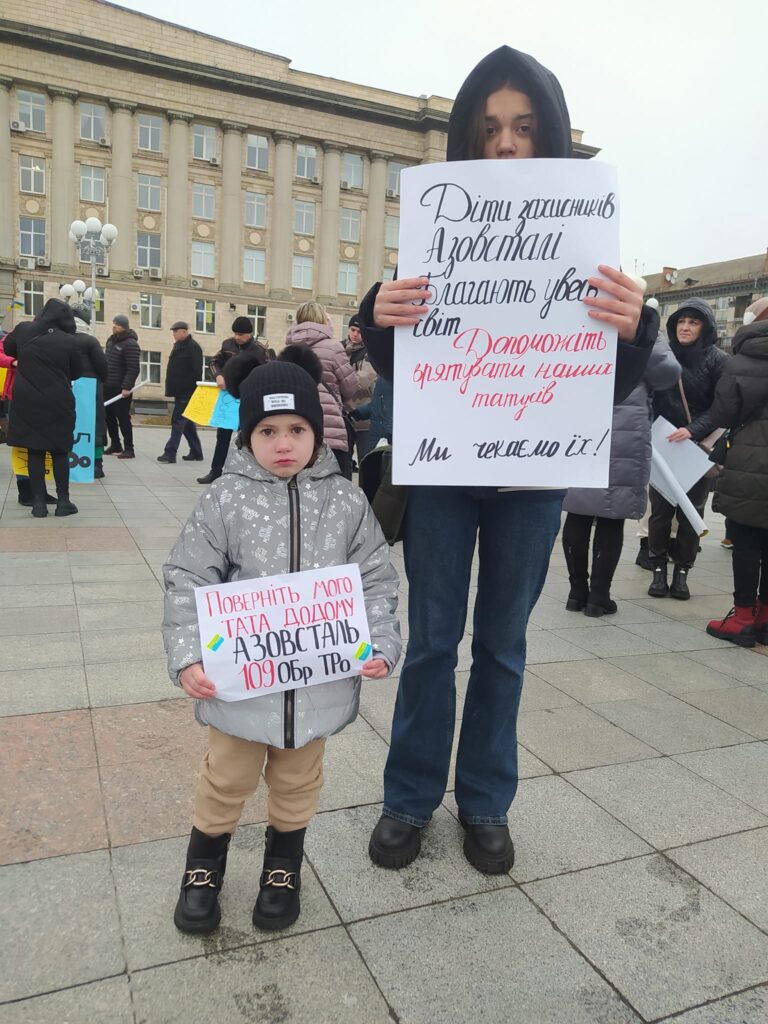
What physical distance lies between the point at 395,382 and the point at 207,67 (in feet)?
158

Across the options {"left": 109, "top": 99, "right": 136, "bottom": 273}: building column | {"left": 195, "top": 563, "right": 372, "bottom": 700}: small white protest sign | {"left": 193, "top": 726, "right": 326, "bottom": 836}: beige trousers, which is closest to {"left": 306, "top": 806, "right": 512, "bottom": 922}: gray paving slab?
{"left": 193, "top": 726, "right": 326, "bottom": 836}: beige trousers

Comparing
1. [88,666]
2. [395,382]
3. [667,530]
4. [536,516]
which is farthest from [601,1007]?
[667,530]

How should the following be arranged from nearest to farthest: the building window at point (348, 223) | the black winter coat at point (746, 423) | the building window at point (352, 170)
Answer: the black winter coat at point (746, 423) < the building window at point (352, 170) < the building window at point (348, 223)

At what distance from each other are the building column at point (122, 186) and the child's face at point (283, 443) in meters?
44.4

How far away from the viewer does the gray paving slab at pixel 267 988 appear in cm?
166

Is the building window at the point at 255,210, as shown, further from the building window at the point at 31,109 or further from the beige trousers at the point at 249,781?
the beige trousers at the point at 249,781

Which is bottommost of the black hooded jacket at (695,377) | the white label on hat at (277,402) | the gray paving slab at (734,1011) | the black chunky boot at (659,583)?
the gray paving slab at (734,1011)

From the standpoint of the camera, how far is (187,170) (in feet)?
142

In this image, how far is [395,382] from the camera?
206 cm

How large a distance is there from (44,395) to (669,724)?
6.15 m

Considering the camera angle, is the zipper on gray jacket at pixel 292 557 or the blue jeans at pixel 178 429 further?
the blue jeans at pixel 178 429

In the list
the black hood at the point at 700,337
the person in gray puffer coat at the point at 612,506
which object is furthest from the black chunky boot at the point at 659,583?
the black hood at the point at 700,337

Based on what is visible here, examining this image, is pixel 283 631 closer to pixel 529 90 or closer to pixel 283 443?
pixel 283 443

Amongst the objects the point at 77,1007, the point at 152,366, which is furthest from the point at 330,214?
the point at 77,1007
